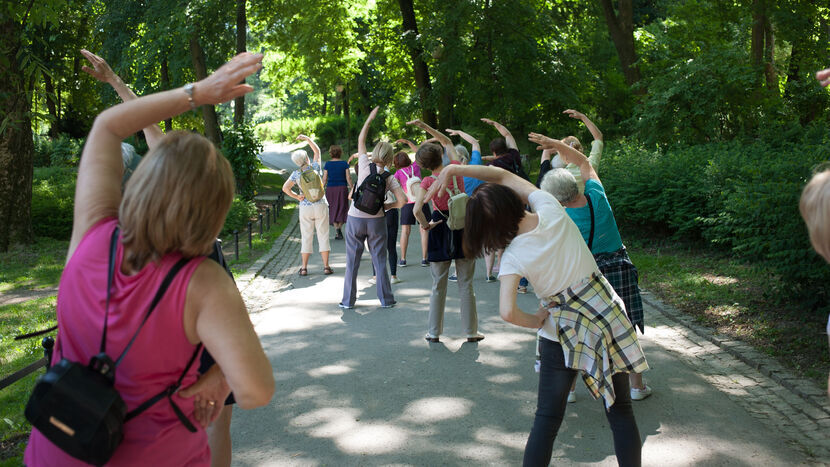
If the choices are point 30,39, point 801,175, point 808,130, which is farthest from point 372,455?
point 808,130

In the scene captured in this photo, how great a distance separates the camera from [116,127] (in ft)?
7.46

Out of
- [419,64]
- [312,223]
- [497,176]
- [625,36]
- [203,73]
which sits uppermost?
[625,36]

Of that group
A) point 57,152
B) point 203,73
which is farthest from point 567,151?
point 57,152

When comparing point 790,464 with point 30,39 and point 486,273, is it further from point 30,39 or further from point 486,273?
point 30,39

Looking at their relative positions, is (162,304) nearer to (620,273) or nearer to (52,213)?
(620,273)

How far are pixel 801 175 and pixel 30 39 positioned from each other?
7.84m

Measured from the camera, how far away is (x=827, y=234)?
2.01 metres

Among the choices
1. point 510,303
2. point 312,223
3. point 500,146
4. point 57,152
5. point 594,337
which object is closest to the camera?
point 510,303

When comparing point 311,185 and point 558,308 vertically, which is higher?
point 311,185

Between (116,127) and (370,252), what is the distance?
6886 mm

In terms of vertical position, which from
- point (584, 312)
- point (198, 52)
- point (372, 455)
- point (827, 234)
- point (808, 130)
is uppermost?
Result: point (198, 52)

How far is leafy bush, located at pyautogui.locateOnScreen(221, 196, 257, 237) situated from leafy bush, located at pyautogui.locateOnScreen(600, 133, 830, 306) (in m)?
9.09

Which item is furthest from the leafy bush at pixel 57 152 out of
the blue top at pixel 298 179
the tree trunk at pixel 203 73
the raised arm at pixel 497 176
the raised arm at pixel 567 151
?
the raised arm at pixel 497 176

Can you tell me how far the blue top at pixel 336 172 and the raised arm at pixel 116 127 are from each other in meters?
11.2
